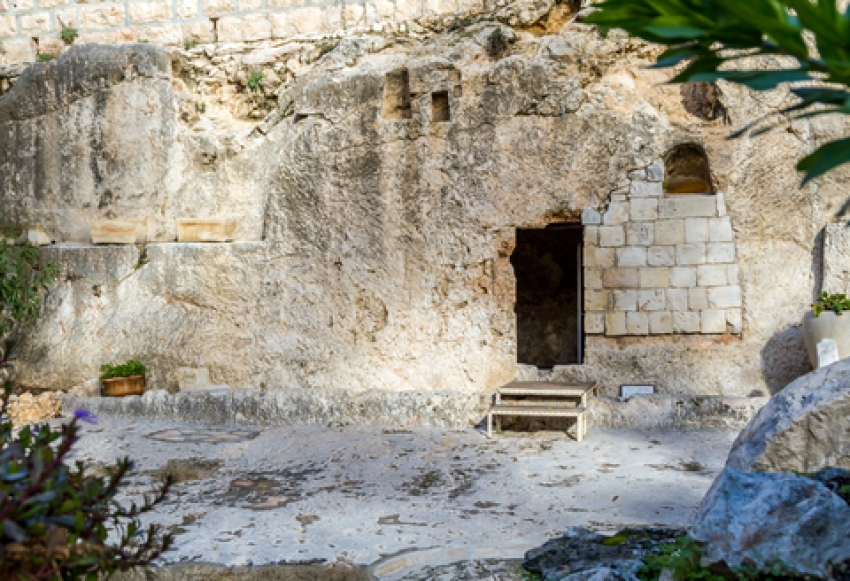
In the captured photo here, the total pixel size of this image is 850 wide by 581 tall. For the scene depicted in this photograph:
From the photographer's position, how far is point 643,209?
8023 millimetres

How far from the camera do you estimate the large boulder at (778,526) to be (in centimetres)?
279

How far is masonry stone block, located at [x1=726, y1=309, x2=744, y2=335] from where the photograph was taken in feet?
25.5

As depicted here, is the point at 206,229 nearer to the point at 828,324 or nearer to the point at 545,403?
the point at 545,403

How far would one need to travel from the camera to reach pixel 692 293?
787 cm

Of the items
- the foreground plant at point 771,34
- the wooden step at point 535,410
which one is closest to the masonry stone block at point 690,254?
the wooden step at point 535,410

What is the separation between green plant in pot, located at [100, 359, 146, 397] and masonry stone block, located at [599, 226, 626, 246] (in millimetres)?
5372

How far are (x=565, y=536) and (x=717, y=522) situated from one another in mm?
1387

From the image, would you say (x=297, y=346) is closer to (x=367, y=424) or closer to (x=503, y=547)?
(x=367, y=424)

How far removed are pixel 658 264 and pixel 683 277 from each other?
0.28 meters

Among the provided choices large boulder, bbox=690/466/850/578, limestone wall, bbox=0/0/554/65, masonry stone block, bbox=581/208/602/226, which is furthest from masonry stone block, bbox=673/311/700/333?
large boulder, bbox=690/466/850/578

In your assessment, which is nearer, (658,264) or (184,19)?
(658,264)

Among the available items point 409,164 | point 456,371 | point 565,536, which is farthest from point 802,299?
point 565,536

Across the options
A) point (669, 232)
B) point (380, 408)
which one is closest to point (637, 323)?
point (669, 232)

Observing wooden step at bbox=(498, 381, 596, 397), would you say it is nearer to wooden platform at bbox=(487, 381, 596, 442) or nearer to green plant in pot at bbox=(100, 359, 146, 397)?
wooden platform at bbox=(487, 381, 596, 442)
